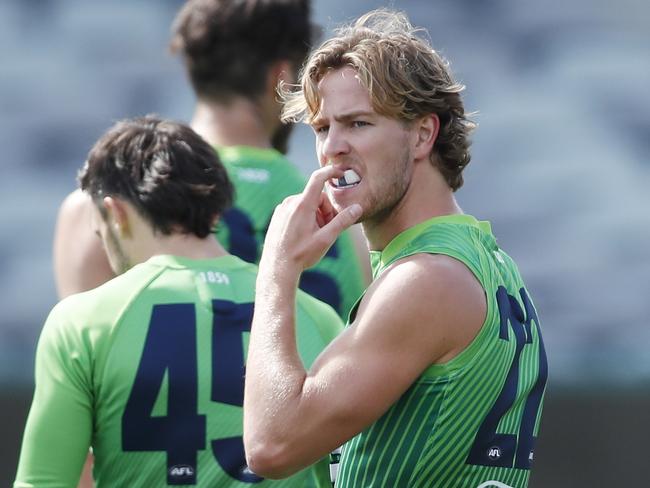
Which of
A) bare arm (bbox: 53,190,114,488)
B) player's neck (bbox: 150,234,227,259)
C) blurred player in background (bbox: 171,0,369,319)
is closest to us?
player's neck (bbox: 150,234,227,259)

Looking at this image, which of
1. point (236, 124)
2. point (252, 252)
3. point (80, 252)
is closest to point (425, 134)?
point (252, 252)

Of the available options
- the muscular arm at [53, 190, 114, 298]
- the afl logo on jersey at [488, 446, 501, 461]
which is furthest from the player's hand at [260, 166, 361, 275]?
the muscular arm at [53, 190, 114, 298]

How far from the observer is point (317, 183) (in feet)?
7.96

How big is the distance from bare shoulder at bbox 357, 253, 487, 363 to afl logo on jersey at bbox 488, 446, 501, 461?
0.78 feet

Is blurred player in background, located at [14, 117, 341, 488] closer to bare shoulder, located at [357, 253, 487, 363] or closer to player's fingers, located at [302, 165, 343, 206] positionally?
player's fingers, located at [302, 165, 343, 206]

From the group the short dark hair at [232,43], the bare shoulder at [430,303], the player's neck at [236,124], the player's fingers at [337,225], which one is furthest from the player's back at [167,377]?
the short dark hair at [232,43]

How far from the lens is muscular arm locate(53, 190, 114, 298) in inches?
140

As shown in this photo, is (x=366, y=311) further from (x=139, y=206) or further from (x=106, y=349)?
(x=139, y=206)

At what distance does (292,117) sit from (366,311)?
653 mm

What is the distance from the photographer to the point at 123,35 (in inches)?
263

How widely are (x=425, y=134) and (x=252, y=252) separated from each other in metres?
1.31

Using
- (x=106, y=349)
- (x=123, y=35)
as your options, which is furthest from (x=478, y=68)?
(x=106, y=349)

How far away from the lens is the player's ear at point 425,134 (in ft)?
8.16

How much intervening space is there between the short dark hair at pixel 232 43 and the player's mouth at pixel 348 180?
1617 mm
